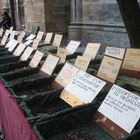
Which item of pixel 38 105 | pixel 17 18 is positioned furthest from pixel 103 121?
pixel 17 18

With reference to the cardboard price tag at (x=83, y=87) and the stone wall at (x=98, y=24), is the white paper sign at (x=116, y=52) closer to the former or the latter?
the cardboard price tag at (x=83, y=87)

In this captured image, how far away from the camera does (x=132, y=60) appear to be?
2.47m

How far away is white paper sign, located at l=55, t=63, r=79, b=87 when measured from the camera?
2455 mm

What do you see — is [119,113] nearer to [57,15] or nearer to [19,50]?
[19,50]

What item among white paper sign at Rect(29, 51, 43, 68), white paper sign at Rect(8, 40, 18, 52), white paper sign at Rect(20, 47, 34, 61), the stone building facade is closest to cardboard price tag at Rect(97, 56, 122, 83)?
white paper sign at Rect(29, 51, 43, 68)

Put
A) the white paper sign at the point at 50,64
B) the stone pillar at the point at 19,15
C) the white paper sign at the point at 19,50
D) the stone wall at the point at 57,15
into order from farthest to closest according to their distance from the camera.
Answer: the stone pillar at the point at 19,15 < the stone wall at the point at 57,15 < the white paper sign at the point at 19,50 < the white paper sign at the point at 50,64

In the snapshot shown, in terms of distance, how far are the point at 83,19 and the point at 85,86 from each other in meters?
4.80

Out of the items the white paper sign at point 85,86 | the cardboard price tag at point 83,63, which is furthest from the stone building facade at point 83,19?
the white paper sign at point 85,86

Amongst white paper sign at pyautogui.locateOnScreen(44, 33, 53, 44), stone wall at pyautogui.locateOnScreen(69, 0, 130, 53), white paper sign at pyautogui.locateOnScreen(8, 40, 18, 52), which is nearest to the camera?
white paper sign at pyautogui.locateOnScreen(8, 40, 18, 52)

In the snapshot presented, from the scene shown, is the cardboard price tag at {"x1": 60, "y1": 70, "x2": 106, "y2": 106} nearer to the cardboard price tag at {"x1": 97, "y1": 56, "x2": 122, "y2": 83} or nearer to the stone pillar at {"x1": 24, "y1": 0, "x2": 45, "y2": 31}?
the cardboard price tag at {"x1": 97, "y1": 56, "x2": 122, "y2": 83}

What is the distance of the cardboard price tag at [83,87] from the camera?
6.93 feet

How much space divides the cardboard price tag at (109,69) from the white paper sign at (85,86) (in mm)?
154

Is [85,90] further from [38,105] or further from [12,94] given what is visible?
[12,94]

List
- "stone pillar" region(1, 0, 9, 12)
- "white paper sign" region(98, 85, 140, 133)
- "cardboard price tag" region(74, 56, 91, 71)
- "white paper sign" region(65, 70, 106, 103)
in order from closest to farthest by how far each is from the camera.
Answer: "white paper sign" region(98, 85, 140, 133), "white paper sign" region(65, 70, 106, 103), "cardboard price tag" region(74, 56, 91, 71), "stone pillar" region(1, 0, 9, 12)
